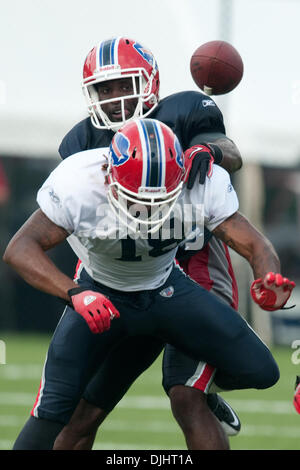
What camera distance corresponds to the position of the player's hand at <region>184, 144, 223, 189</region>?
375 cm

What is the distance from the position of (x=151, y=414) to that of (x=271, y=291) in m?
3.52

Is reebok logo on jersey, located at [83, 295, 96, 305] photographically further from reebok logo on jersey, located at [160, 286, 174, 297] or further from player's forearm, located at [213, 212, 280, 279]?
player's forearm, located at [213, 212, 280, 279]

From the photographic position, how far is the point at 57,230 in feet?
12.1

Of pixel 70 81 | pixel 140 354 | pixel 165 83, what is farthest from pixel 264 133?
pixel 140 354

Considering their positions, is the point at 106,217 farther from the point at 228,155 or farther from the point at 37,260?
the point at 228,155

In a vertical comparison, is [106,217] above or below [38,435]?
above

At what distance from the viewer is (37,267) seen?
11.9 ft

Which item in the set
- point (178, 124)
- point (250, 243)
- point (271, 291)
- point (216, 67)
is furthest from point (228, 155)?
point (271, 291)

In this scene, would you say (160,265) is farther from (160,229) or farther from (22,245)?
(22,245)

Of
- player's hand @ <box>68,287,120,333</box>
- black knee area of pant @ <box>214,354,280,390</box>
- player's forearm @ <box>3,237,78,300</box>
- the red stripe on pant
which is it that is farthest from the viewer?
the red stripe on pant

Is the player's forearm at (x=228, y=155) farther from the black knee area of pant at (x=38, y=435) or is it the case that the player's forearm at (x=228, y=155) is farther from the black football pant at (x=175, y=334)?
the black knee area of pant at (x=38, y=435)

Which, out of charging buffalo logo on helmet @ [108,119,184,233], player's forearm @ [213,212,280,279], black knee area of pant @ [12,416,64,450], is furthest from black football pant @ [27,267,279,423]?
charging buffalo logo on helmet @ [108,119,184,233]

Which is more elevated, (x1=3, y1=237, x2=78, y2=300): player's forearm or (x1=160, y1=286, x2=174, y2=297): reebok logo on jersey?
(x1=3, y1=237, x2=78, y2=300): player's forearm

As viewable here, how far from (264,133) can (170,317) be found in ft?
21.6
